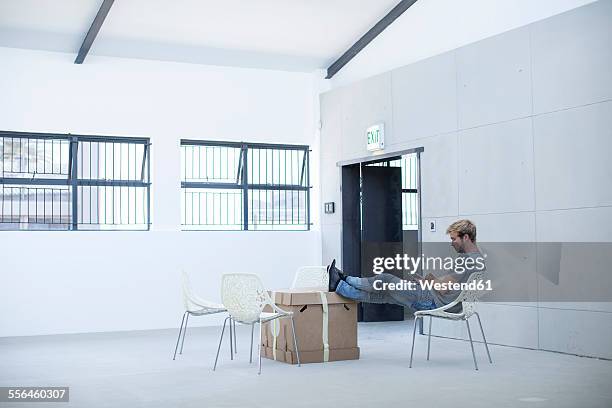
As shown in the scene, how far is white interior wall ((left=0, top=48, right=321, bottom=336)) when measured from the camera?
370 inches

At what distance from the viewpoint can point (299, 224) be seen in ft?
37.2

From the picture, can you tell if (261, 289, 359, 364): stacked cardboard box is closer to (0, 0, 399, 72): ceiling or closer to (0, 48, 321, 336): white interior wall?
(0, 48, 321, 336): white interior wall

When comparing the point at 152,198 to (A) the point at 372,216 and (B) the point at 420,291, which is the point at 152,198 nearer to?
(A) the point at 372,216

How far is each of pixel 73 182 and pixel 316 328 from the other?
178 inches

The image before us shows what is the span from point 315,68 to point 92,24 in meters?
3.29

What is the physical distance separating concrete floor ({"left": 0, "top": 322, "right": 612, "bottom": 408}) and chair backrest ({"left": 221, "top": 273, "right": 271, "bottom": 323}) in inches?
17.7

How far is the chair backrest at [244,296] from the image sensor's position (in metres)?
6.32

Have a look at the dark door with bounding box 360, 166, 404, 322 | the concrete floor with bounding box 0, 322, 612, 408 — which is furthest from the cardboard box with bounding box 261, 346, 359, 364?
the dark door with bounding box 360, 166, 404, 322

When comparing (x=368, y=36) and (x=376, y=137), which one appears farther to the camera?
(x=368, y=36)

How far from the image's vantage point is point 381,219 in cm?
1077

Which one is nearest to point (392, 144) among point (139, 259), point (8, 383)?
point (139, 259)

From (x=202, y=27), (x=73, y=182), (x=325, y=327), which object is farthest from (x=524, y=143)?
(x=73, y=182)

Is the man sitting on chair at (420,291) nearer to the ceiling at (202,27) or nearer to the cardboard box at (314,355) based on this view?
the cardboard box at (314,355)

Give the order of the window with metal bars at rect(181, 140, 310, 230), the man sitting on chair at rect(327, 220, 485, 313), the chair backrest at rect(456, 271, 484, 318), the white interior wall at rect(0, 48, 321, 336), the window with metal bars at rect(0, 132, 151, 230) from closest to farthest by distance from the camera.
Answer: the chair backrest at rect(456, 271, 484, 318), the man sitting on chair at rect(327, 220, 485, 313), the white interior wall at rect(0, 48, 321, 336), the window with metal bars at rect(0, 132, 151, 230), the window with metal bars at rect(181, 140, 310, 230)
